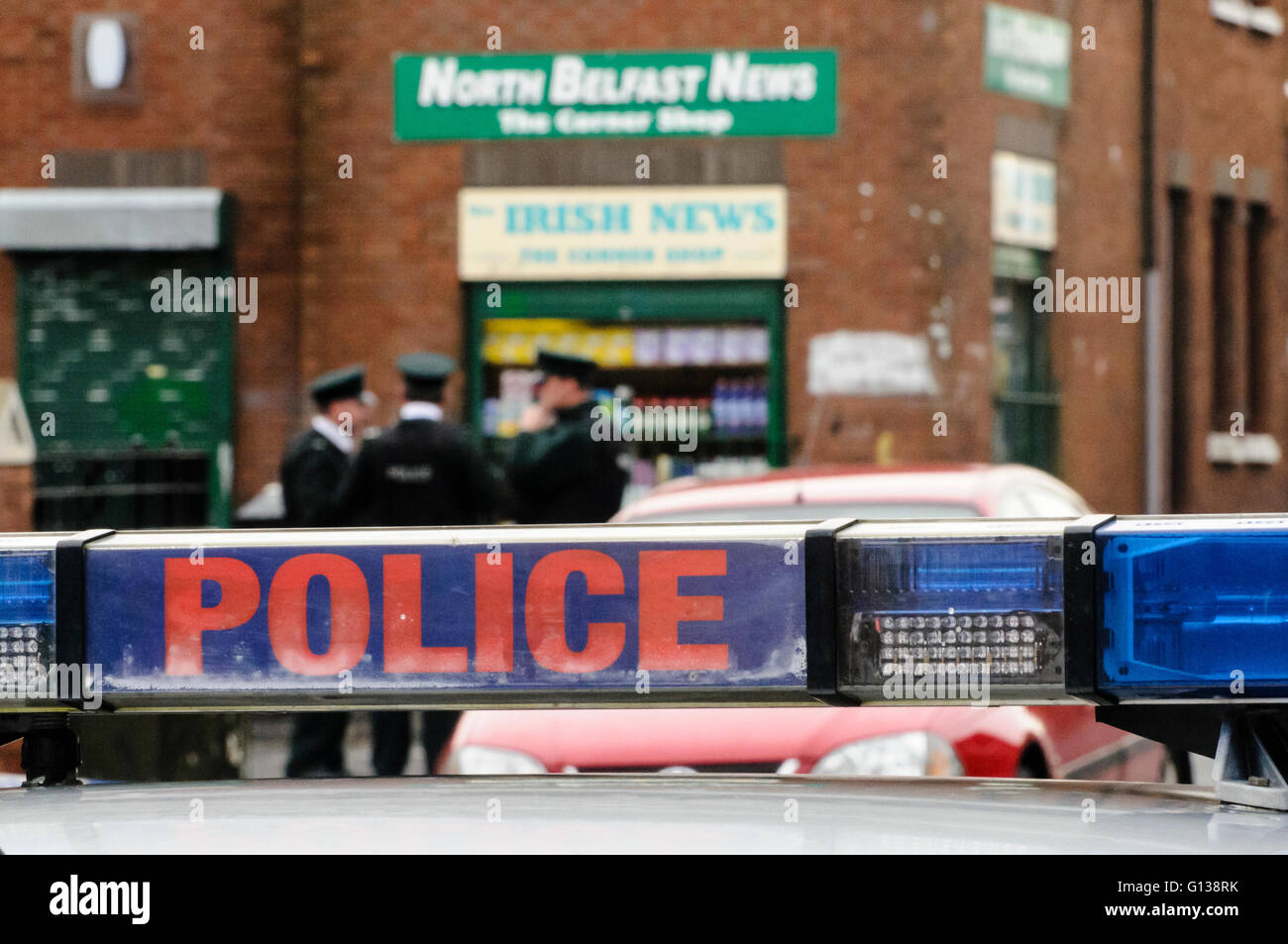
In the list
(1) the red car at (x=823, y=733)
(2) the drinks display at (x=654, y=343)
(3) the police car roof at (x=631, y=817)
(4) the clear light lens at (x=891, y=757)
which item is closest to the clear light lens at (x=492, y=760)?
(1) the red car at (x=823, y=733)

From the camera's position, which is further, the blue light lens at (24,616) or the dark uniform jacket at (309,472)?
the dark uniform jacket at (309,472)

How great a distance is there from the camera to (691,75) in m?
13.1

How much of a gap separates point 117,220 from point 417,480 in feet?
22.9

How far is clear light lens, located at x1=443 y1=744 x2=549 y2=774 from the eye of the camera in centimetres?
501

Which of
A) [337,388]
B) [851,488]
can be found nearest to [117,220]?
[337,388]

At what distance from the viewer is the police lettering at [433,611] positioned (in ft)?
6.05

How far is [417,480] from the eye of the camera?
725 cm

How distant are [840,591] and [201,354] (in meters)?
12.1

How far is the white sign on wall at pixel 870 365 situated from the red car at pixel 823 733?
7.19 meters

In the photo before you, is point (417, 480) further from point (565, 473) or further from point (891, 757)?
point (891, 757)

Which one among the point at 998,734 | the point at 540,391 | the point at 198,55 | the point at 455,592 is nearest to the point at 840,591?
the point at 455,592

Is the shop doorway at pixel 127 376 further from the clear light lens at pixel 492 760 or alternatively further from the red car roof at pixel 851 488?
the clear light lens at pixel 492 760
